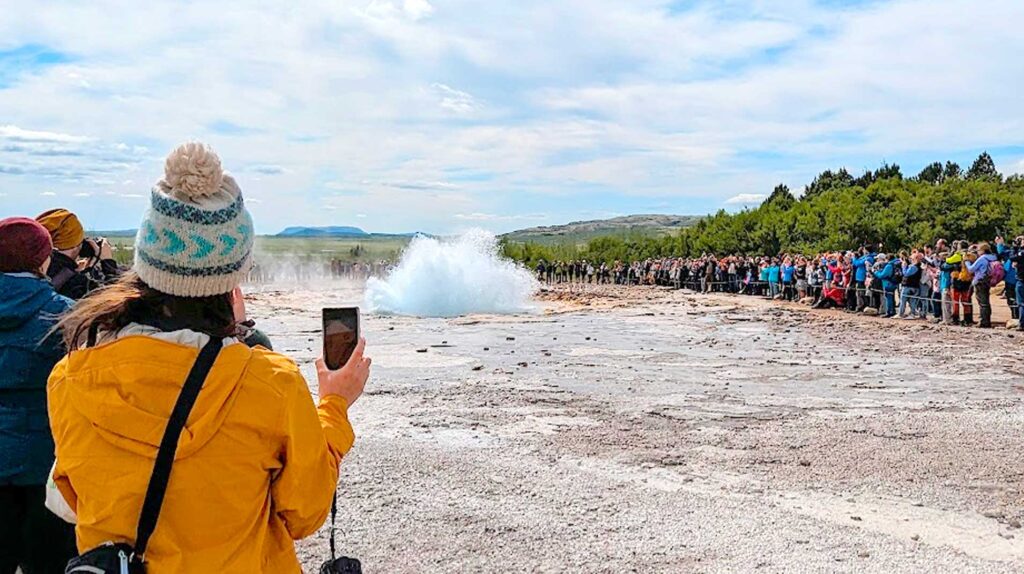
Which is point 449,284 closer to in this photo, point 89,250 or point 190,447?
point 89,250

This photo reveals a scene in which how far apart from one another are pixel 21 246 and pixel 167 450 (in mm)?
1757

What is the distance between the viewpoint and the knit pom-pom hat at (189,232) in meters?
1.97

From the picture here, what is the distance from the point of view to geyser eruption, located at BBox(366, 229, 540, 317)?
3192cm

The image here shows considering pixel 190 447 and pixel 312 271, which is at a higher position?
pixel 312 271

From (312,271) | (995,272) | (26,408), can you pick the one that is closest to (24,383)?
(26,408)

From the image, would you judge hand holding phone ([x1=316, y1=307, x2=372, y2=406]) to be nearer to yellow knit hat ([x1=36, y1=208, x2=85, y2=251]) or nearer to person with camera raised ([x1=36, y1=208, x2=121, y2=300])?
person with camera raised ([x1=36, y1=208, x2=121, y2=300])

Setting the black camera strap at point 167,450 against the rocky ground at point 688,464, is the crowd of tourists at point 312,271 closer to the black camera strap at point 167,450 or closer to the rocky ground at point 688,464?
the rocky ground at point 688,464

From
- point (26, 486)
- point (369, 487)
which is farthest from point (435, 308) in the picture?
point (26, 486)

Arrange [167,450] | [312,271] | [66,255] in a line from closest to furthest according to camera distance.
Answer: [167,450] → [66,255] → [312,271]

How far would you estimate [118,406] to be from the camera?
1859 millimetres

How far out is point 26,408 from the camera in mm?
3078

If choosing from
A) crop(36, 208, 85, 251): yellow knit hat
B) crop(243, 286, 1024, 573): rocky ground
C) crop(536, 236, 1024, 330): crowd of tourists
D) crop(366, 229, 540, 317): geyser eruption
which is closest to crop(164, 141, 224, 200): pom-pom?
crop(36, 208, 85, 251): yellow knit hat

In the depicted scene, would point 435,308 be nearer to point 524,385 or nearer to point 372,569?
point 524,385

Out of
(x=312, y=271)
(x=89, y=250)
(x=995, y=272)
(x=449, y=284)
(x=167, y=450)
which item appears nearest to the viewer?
(x=167, y=450)
